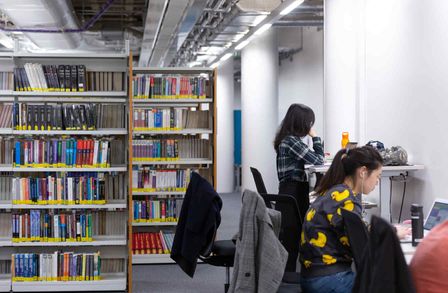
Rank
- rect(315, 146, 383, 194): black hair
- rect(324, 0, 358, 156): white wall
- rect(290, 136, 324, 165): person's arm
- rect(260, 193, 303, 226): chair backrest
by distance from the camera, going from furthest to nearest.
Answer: rect(324, 0, 358, 156): white wall → rect(290, 136, 324, 165): person's arm → rect(260, 193, 303, 226): chair backrest → rect(315, 146, 383, 194): black hair

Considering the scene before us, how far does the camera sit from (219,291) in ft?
19.9

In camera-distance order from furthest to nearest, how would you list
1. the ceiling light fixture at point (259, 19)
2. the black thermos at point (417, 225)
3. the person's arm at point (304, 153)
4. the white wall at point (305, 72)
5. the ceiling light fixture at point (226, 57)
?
the ceiling light fixture at point (226, 57), the white wall at point (305, 72), the ceiling light fixture at point (259, 19), the person's arm at point (304, 153), the black thermos at point (417, 225)

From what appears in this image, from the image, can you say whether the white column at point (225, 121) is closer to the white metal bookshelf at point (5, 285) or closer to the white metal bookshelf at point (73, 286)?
the white metal bookshelf at point (73, 286)

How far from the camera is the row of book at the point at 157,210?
7.30 meters

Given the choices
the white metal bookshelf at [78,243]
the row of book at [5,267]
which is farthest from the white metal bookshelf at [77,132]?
the row of book at [5,267]

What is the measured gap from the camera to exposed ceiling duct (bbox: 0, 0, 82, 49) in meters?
7.57

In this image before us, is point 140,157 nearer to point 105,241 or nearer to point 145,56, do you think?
point 105,241

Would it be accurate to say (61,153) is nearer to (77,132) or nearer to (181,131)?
(77,132)

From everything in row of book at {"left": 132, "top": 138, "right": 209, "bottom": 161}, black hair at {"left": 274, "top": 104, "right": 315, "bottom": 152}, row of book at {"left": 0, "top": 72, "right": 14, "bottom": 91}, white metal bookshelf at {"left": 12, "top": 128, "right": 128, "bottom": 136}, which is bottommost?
row of book at {"left": 132, "top": 138, "right": 209, "bottom": 161}

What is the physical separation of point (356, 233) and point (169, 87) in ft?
15.0

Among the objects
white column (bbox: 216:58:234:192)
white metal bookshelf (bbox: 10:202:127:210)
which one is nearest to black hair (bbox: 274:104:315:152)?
white metal bookshelf (bbox: 10:202:127:210)

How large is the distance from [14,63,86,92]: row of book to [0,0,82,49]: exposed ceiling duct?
1863 millimetres

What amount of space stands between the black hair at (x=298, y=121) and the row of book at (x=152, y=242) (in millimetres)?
2229

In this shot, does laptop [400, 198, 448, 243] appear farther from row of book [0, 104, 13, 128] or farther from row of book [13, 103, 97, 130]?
row of book [0, 104, 13, 128]
